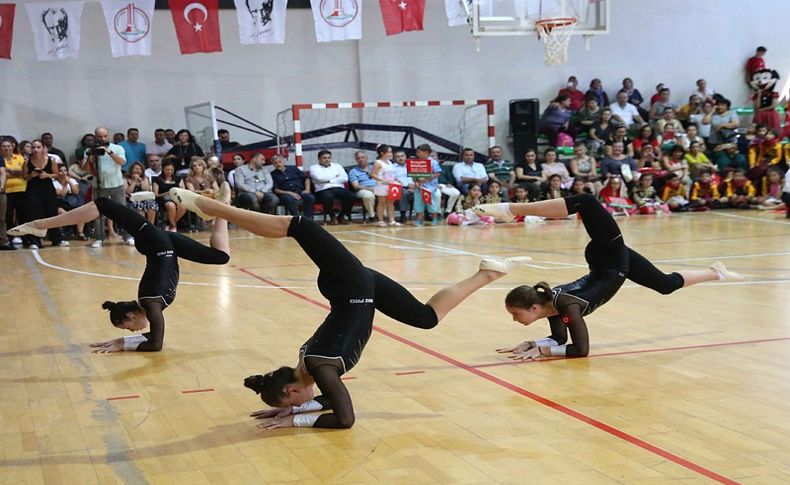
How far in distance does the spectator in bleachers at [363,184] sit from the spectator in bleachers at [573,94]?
5634 millimetres

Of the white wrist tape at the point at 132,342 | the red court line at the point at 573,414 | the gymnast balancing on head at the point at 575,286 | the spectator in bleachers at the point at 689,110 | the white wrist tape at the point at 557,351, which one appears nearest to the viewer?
the red court line at the point at 573,414

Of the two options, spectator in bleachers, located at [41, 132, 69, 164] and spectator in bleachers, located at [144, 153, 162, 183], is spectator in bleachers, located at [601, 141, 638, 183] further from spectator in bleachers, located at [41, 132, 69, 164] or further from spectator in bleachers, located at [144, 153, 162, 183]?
spectator in bleachers, located at [41, 132, 69, 164]

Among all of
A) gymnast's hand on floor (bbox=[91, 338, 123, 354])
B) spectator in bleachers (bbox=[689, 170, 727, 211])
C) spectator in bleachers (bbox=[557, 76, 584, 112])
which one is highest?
spectator in bleachers (bbox=[557, 76, 584, 112])

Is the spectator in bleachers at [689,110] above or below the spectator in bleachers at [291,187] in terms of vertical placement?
above

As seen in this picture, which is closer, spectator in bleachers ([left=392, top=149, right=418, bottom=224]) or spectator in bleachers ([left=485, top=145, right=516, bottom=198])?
spectator in bleachers ([left=392, top=149, right=418, bottom=224])

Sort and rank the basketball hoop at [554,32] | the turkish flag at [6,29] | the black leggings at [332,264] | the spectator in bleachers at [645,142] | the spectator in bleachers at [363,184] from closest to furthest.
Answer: the black leggings at [332,264], the basketball hoop at [554,32], the turkish flag at [6,29], the spectator in bleachers at [363,184], the spectator in bleachers at [645,142]

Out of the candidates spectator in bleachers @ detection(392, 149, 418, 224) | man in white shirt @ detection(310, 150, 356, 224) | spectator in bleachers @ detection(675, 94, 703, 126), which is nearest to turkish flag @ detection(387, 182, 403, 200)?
spectator in bleachers @ detection(392, 149, 418, 224)

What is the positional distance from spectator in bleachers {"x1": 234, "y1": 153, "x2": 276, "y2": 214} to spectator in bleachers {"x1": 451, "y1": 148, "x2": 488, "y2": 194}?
394 centimetres

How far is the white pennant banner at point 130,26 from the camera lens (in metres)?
17.8

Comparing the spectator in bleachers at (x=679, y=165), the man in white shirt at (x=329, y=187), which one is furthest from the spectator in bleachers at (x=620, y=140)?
the man in white shirt at (x=329, y=187)

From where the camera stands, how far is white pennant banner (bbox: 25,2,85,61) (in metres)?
17.6

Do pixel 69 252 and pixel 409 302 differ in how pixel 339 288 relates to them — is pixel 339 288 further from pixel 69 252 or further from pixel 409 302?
pixel 69 252

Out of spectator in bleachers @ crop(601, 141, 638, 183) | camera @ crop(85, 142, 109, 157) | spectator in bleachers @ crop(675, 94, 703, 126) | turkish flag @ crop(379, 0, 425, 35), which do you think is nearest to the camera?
camera @ crop(85, 142, 109, 157)

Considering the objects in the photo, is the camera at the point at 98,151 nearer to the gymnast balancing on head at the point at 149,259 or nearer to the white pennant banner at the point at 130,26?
the white pennant banner at the point at 130,26
